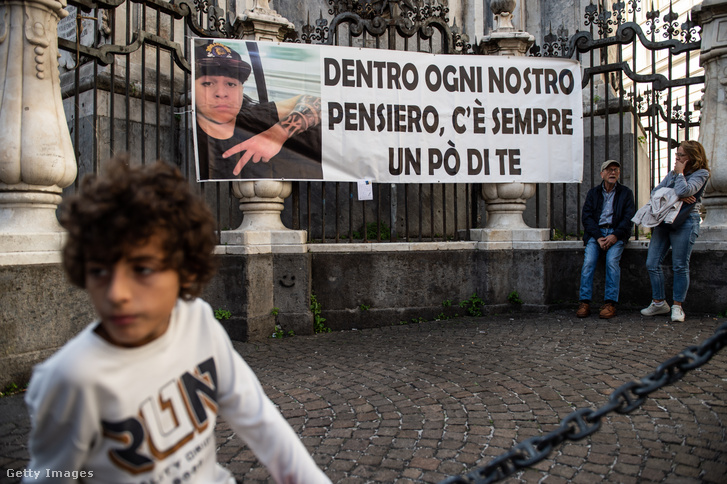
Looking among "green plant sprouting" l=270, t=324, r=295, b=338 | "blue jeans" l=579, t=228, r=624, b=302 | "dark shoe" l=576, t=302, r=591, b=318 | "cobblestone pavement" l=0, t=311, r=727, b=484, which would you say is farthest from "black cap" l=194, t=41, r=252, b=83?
"dark shoe" l=576, t=302, r=591, b=318

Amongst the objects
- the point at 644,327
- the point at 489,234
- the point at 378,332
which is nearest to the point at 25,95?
the point at 378,332

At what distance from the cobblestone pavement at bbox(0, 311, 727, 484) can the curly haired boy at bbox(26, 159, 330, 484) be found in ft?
4.65

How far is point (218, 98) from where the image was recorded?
564cm

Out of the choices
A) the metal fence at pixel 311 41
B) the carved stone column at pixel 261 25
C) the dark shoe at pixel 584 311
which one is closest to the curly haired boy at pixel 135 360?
the metal fence at pixel 311 41

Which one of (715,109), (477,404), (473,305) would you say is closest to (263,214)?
(473,305)

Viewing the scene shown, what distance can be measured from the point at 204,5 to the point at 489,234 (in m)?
4.07

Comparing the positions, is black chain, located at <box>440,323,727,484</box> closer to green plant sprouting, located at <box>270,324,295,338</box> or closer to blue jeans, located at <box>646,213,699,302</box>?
green plant sprouting, located at <box>270,324,295,338</box>

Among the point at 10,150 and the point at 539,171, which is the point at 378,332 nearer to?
the point at 539,171

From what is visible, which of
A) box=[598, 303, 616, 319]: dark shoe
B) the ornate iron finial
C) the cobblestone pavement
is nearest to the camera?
the cobblestone pavement

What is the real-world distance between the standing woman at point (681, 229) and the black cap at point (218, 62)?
456cm

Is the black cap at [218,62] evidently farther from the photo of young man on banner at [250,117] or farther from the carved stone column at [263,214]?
the carved stone column at [263,214]

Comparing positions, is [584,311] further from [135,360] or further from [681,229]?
[135,360]

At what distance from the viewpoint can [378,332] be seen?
594cm

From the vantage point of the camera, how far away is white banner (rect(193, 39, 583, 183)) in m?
5.71
